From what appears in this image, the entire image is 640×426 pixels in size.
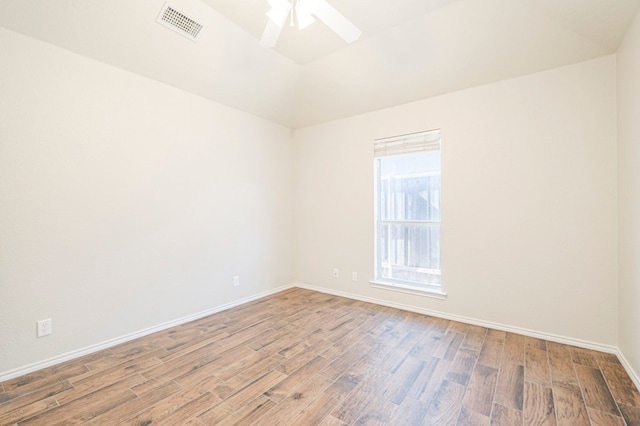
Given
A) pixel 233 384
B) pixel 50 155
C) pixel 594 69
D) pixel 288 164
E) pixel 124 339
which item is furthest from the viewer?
pixel 288 164

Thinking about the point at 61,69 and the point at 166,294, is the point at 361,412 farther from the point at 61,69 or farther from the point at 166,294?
the point at 61,69

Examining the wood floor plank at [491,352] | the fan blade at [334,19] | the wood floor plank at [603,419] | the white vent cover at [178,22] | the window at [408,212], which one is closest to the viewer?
the wood floor plank at [603,419]

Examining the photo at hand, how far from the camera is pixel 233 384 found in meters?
2.02

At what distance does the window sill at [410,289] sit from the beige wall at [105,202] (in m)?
1.82

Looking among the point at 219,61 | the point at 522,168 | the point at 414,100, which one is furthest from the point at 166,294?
the point at 522,168

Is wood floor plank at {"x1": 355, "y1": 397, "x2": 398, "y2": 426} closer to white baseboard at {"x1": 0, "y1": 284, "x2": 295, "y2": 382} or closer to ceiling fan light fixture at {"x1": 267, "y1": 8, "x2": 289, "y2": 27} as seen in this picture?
white baseboard at {"x1": 0, "y1": 284, "x2": 295, "y2": 382}

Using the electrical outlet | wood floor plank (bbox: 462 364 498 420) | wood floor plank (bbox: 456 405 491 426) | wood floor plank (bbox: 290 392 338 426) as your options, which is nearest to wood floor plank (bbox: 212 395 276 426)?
wood floor plank (bbox: 290 392 338 426)

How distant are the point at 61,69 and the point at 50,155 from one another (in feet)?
2.36

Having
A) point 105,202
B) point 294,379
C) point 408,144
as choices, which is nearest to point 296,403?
point 294,379

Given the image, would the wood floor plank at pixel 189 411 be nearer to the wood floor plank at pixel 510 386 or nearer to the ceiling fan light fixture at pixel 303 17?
the wood floor plank at pixel 510 386

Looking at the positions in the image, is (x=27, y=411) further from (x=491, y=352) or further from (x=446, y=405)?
(x=491, y=352)

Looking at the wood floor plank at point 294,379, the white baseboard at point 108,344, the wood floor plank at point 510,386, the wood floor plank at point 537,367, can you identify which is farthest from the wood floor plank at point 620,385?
the white baseboard at point 108,344

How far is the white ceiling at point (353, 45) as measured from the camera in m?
2.20

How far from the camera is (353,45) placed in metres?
2.97
